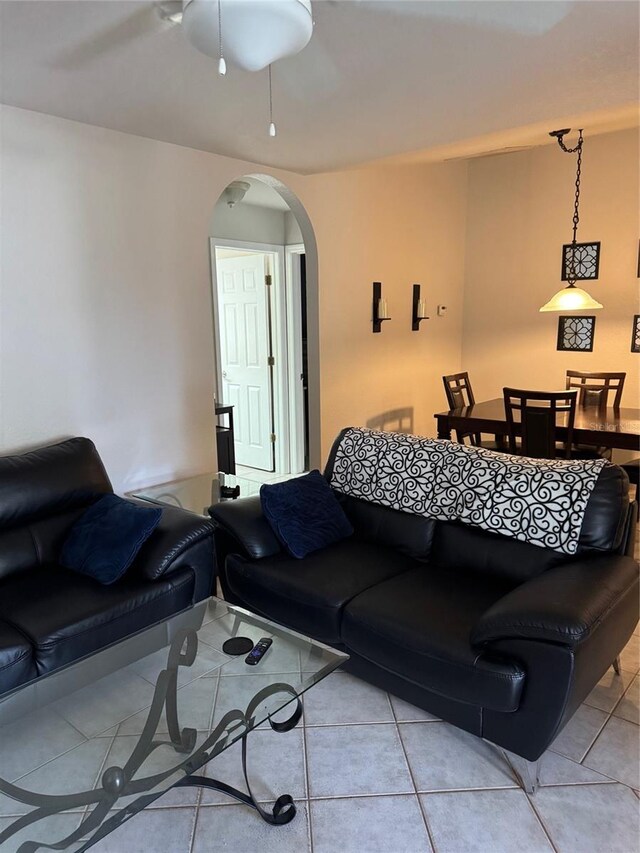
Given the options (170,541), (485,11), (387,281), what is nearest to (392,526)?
(170,541)

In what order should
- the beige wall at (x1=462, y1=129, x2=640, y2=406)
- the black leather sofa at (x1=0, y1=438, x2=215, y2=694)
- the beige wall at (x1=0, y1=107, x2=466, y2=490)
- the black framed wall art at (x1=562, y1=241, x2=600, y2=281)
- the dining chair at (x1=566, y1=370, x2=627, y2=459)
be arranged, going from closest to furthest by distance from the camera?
the black leather sofa at (x1=0, y1=438, x2=215, y2=694) < the beige wall at (x1=0, y1=107, x2=466, y2=490) < the dining chair at (x1=566, y1=370, x2=627, y2=459) < the beige wall at (x1=462, y1=129, x2=640, y2=406) < the black framed wall art at (x1=562, y1=241, x2=600, y2=281)

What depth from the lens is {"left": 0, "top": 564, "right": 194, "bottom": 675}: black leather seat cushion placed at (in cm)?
214

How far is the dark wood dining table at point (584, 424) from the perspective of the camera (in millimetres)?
3754

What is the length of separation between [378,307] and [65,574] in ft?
10.5

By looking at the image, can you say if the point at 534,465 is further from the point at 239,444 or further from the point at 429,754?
the point at 239,444

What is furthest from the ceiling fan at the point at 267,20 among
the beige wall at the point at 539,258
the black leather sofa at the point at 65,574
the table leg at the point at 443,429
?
the beige wall at the point at 539,258

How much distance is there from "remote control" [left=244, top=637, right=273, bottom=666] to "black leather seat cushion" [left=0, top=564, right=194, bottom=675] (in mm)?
654

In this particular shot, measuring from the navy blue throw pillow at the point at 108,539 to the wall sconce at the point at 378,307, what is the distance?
275cm

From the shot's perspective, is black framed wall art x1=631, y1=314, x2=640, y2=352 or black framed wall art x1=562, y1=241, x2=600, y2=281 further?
black framed wall art x1=562, y1=241, x2=600, y2=281

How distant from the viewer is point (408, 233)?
514 cm

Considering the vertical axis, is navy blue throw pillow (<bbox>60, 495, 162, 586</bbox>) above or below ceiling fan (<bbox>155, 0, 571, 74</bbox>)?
below

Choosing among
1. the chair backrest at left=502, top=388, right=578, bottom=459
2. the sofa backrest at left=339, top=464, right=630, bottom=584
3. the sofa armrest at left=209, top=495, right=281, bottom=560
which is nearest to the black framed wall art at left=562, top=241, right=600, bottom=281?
the chair backrest at left=502, top=388, right=578, bottom=459

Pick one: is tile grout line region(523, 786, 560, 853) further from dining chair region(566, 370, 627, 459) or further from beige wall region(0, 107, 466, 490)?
dining chair region(566, 370, 627, 459)

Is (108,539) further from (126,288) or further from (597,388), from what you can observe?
(597,388)
